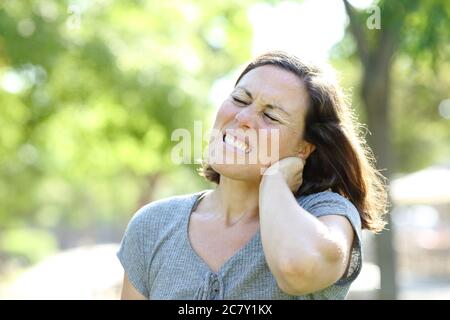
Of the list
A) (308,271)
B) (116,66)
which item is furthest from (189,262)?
(116,66)

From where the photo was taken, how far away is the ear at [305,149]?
246 centimetres

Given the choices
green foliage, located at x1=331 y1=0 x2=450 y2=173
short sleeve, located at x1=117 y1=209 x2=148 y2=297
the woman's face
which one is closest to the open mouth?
the woman's face

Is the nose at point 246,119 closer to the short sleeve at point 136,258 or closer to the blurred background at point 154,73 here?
the short sleeve at point 136,258

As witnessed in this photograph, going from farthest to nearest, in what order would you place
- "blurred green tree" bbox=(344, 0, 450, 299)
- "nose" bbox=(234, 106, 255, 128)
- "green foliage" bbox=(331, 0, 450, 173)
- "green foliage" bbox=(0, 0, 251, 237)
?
1. "green foliage" bbox=(0, 0, 251, 237)
2. "blurred green tree" bbox=(344, 0, 450, 299)
3. "green foliage" bbox=(331, 0, 450, 173)
4. "nose" bbox=(234, 106, 255, 128)

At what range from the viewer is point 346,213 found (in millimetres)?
2201

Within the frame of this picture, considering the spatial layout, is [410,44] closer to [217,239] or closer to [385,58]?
[385,58]

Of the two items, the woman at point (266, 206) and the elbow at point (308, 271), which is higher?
the woman at point (266, 206)

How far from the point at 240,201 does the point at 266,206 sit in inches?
10.3

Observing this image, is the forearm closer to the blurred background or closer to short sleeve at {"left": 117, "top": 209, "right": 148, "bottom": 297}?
short sleeve at {"left": 117, "top": 209, "right": 148, "bottom": 297}

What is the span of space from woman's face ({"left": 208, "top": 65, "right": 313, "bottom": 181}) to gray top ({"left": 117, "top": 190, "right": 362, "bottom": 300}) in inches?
7.3

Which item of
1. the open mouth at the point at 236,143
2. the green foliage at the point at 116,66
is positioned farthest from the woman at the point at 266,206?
the green foliage at the point at 116,66

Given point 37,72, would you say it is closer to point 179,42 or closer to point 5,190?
point 179,42

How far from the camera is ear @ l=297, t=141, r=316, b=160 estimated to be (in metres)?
2.46

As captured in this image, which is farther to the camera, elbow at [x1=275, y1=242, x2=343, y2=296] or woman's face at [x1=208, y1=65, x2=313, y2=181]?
woman's face at [x1=208, y1=65, x2=313, y2=181]
